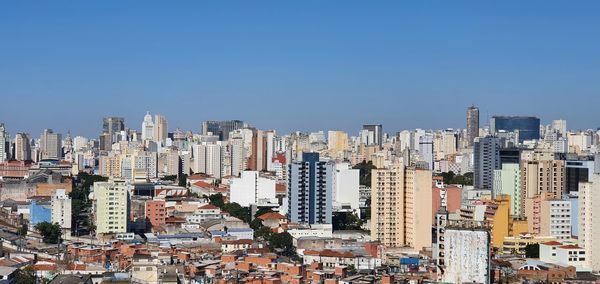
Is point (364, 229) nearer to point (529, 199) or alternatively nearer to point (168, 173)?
point (529, 199)

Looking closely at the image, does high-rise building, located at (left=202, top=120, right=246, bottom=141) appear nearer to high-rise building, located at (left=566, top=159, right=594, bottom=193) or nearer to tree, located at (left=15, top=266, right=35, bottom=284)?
high-rise building, located at (left=566, top=159, right=594, bottom=193)

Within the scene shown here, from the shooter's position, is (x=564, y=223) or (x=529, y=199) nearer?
(x=564, y=223)

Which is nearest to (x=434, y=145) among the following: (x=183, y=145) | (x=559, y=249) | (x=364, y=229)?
(x=183, y=145)

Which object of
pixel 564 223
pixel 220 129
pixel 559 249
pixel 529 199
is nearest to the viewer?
Answer: pixel 559 249

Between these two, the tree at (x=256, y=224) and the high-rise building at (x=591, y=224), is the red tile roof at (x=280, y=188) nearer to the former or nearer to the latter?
the tree at (x=256, y=224)

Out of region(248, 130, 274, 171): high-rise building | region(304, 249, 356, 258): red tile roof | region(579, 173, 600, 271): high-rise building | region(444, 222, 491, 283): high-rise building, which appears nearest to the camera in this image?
region(444, 222, 491, 283): high-rise building

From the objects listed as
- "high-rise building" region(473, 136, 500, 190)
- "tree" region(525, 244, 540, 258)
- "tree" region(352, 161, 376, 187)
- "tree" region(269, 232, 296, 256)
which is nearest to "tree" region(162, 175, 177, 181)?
"tree" region(352, 161, 376, 187)

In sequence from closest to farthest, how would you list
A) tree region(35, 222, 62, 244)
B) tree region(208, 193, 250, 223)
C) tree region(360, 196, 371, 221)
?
tree region(35, 222, 62, 244) → tree region(208, 193, 250, 223) → tree region(360, 196, 371, 221)

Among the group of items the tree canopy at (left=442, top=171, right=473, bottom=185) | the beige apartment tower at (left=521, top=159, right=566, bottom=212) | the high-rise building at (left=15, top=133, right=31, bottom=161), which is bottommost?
the tree canopy at (left=442, top=171, right=473, bottom=185)
